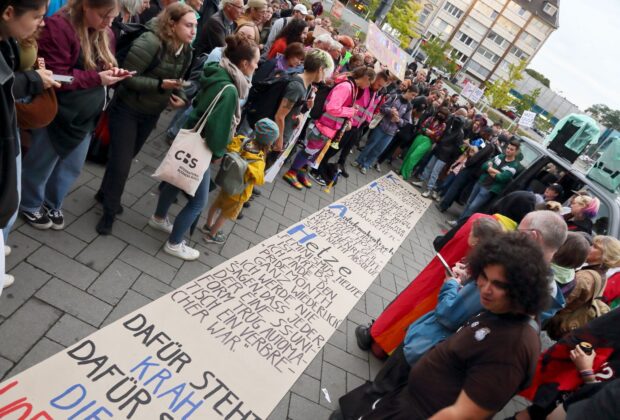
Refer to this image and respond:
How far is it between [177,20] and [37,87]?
130 cm

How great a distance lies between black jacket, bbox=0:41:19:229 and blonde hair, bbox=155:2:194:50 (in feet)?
4.84

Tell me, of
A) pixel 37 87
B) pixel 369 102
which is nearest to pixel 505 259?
pixel 37 87

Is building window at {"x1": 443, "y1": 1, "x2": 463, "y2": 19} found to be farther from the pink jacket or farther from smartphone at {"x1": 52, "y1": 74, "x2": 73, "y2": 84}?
smartphone at {"x1": 52, "y1": 74, "x2": 73, "y2": 84}

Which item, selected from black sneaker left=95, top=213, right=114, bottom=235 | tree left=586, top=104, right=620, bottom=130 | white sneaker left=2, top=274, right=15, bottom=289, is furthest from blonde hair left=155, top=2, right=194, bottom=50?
tree left=586, top=104, right=620, bottom=130

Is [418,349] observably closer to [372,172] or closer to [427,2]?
[372,172]

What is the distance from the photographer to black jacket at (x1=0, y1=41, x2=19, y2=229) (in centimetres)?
170

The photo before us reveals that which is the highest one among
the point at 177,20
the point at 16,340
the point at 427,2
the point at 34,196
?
the point at 427,2

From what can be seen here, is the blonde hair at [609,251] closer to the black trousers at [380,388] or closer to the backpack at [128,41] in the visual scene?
the black trousers at [380,388]

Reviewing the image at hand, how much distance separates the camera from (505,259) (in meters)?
2.02

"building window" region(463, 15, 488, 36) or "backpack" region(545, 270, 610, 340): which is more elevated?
"building window" region(463, 15, 488, 36)

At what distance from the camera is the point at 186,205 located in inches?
152

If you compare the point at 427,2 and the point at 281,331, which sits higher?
the point at 427,2

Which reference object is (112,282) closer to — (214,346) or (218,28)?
(214,346)

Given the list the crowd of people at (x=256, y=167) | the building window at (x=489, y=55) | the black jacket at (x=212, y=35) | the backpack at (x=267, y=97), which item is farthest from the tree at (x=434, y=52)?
the backpack at (x=267, y=97)
